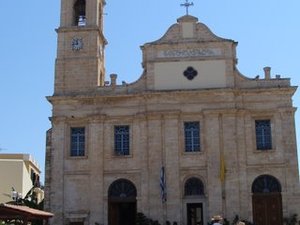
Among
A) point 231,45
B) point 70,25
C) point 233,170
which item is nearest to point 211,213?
point 233,170

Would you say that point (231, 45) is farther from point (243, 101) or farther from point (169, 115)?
point (169, 115)

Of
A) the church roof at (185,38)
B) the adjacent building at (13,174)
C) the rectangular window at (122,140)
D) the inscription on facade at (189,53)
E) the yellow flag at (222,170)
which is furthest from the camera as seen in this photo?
the adjacent building at (13,174)

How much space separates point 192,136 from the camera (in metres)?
30.0

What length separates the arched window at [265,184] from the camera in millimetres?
29109

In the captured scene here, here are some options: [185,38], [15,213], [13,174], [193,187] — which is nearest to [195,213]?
[193,187]

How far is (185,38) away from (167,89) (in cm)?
300

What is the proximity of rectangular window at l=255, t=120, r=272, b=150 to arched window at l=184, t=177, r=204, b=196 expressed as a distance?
11.8 ft

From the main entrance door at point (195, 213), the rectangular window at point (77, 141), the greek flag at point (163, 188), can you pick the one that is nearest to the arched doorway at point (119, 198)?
the greek flag at point (163, 188)

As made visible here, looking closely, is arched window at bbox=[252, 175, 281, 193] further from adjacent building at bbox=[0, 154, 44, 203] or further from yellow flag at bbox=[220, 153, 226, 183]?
adjacent building at bbox=[0, 154, 44, 203]

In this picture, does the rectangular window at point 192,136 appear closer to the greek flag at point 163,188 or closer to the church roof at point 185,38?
the greek flag at point 163,188

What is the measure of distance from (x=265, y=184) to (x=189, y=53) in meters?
8.02

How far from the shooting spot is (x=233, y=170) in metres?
29.0

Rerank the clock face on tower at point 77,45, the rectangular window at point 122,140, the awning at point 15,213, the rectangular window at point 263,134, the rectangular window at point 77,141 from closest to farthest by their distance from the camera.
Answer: the awning at point 15,213
the rectangular window at point 263,134
the rectangular window at point 122,140
the rectangular window at point 77,141
the clock face on tower at point 77,45

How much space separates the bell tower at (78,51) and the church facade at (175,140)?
8 centimetres
